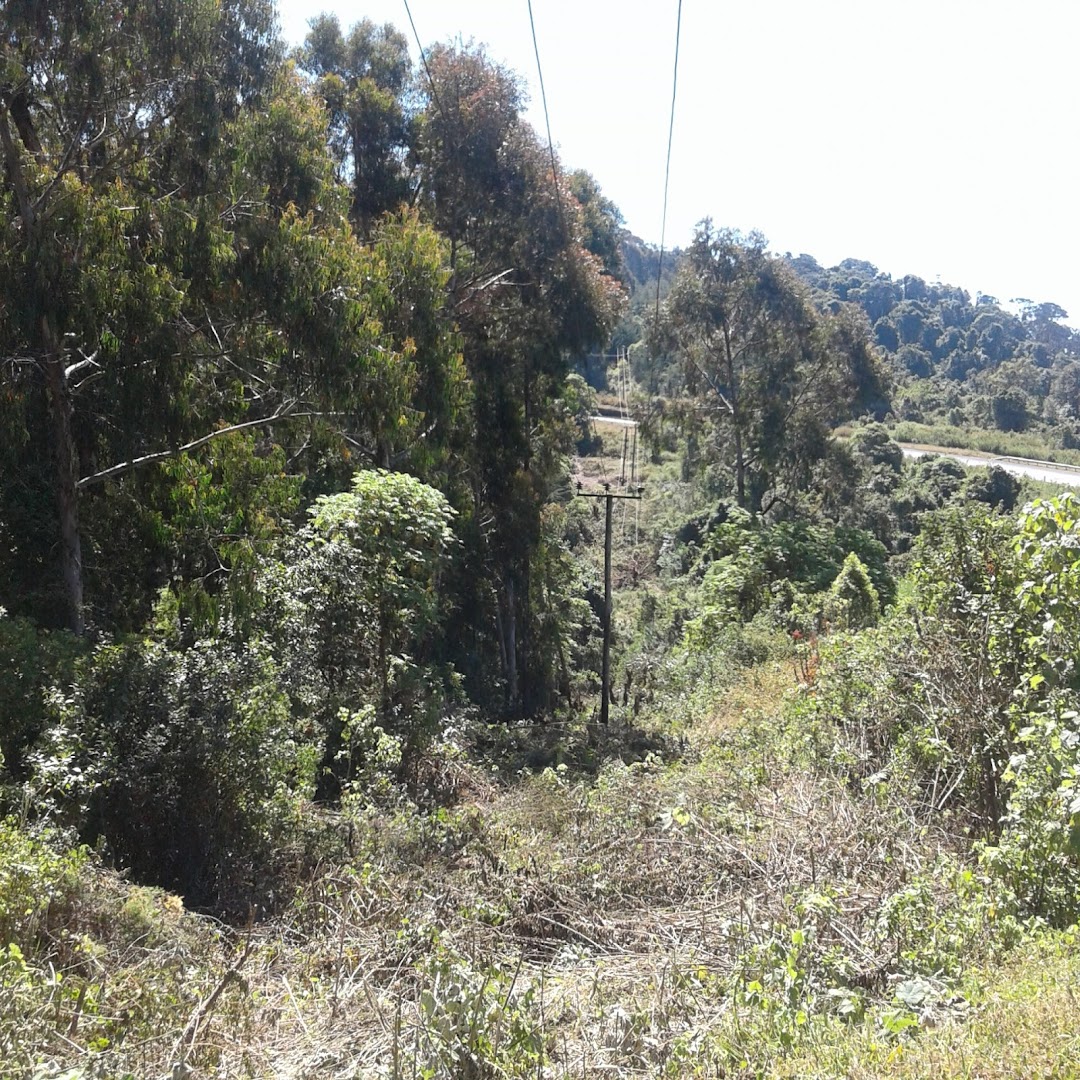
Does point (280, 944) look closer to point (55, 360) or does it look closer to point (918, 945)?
point (918, 945)

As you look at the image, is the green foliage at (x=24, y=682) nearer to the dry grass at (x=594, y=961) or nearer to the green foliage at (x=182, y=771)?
the green foliage at (x=182, y=771)

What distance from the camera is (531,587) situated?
1925 centimetres

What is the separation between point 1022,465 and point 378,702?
34.9m

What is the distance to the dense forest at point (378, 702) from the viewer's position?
3703mm

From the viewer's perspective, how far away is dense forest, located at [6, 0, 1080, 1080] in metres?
3.70

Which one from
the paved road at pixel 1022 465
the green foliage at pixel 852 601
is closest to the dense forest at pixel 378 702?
the green foliage at pixel 852 601

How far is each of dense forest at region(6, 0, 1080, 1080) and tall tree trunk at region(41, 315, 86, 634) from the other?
33 mm

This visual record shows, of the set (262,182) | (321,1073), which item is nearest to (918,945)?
(321,1073)

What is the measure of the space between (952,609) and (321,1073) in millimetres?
5869

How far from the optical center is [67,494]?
794 centimetres

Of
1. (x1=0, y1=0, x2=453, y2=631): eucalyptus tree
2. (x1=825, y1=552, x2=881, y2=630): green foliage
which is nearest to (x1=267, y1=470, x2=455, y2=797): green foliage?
(x1=0, y1=0, x2=453, y2=631): eucalyptus tree

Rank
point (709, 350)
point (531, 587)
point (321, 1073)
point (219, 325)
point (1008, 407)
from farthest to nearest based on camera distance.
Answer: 1. point (1008, 407)
2. point (709, 350)
3. point (531, 587)
4. point (219, 325)
5. point (321, 1073)

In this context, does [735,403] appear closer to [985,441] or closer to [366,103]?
[366,103]

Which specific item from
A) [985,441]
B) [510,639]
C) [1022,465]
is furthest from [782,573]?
[985,441]
